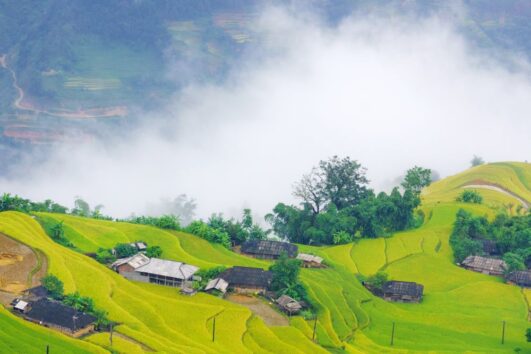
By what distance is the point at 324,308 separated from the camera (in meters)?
67.6

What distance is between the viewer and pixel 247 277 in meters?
69.1

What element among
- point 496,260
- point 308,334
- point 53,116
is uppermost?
point 53,116

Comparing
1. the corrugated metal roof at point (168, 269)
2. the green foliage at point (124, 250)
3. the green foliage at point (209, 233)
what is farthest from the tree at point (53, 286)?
the green foliage at point (209, 233)

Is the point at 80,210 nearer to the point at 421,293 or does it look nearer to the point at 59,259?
the point at 59,259

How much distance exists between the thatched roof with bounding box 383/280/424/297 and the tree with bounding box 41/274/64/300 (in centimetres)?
3322

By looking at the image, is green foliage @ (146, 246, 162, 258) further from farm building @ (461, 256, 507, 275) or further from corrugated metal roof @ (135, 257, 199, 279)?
farm building @ (461, 256, 507, 275)

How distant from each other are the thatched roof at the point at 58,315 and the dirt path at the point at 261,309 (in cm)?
1433

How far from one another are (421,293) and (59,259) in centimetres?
3466

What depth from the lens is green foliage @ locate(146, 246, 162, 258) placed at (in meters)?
72.7

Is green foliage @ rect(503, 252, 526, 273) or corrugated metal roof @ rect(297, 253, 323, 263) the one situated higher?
green foliage @ rect(503, 252, 526, 273)

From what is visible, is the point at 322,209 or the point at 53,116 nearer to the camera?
the point at 322,209

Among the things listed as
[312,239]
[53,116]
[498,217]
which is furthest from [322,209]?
[53,116]

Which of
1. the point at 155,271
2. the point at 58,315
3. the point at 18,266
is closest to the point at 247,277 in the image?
the point at 155,271

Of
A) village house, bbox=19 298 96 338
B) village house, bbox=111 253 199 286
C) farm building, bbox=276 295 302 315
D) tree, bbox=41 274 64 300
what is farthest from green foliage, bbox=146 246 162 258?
village house, bbox=19 298 96 338
